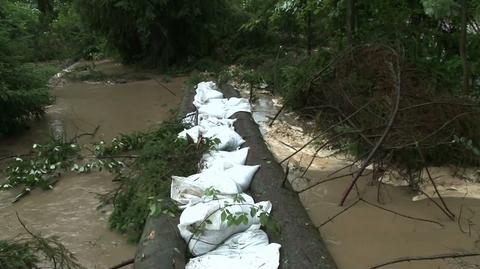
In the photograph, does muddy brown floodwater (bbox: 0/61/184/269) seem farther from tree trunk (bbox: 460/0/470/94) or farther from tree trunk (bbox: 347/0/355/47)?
tree trunk (bbox: 460/0/470/94)

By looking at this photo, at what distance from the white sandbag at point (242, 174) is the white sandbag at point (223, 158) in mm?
129

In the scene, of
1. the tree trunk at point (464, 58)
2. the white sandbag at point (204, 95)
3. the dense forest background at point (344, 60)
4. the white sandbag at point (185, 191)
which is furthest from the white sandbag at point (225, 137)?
the tree trunk at point (464, 58)

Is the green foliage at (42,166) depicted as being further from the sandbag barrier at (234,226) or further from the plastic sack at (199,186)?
the plastic sack at (199,186)

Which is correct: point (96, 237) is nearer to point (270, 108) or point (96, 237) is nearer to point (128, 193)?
point (128, 193)

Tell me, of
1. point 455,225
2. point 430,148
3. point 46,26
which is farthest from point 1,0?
point 46,26

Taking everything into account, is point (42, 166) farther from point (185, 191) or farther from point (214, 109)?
point (185, 191)

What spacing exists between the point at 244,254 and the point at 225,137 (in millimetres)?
2723

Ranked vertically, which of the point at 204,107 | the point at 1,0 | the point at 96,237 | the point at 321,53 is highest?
the point at 1,0

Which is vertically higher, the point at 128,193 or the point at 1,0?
the point at 1,0

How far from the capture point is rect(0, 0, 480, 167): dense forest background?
6094mm

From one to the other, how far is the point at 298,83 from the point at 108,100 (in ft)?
16.5

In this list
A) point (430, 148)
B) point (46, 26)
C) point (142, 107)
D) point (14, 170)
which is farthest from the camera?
point (46, 26)

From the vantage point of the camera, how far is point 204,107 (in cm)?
834

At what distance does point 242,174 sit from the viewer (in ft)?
17.4
